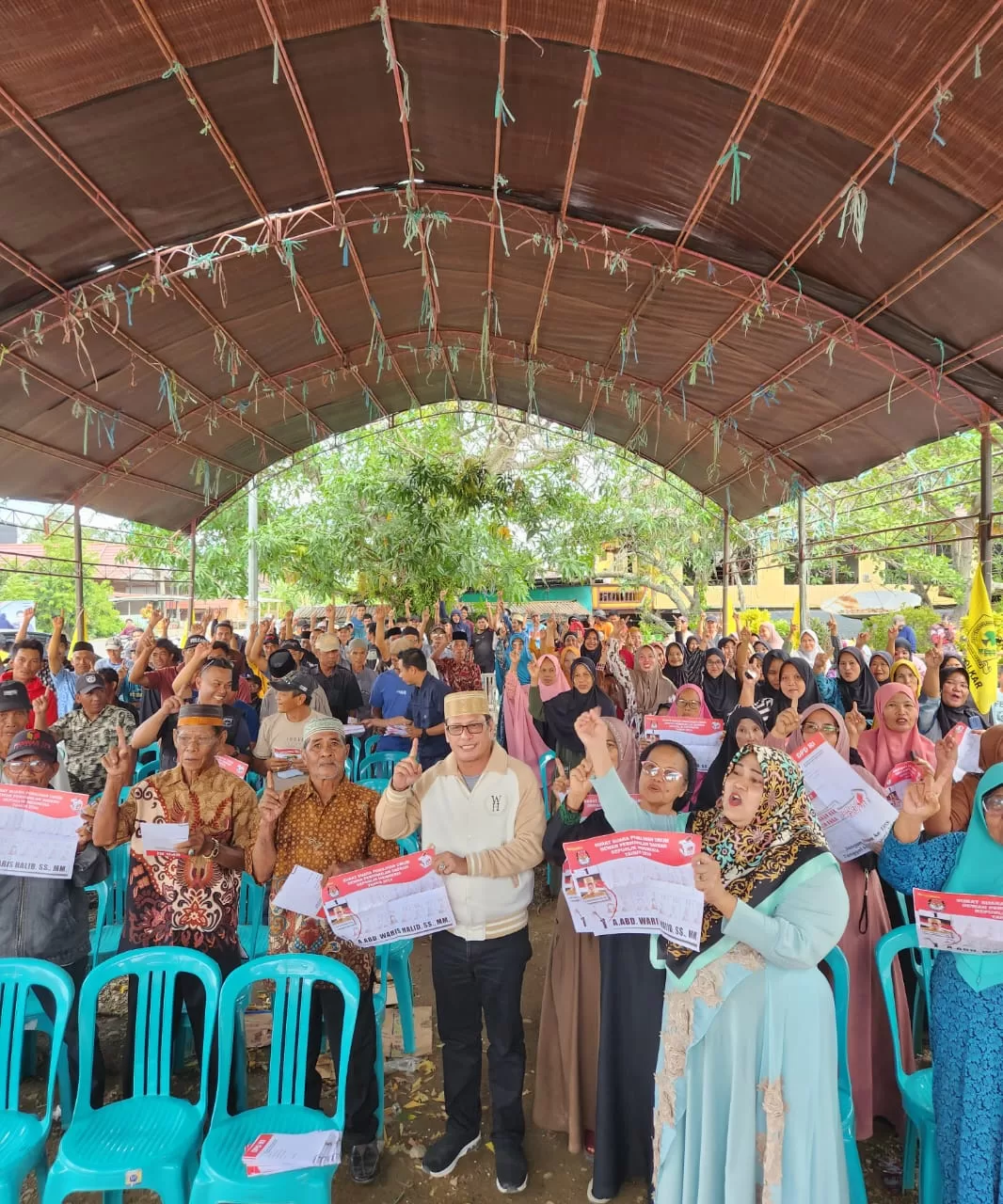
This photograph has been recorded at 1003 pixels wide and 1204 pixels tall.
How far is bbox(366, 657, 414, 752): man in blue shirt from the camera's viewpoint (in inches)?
232

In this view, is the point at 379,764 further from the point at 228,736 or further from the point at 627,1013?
the point at 627,1013

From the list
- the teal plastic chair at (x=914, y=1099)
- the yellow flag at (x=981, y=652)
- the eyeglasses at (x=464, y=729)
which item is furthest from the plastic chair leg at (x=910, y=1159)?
the yellow flag at (x=981, y=652)

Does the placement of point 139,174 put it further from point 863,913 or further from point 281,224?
point 863,913

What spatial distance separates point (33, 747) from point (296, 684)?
1525 millimetres

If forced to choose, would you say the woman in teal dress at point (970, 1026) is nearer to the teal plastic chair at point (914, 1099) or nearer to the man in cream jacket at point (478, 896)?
the teal plastic chair at point (914, 1099)

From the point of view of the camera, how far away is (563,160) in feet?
21.1

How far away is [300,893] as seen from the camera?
273 centimetres

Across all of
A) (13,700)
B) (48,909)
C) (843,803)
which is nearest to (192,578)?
(13,700)

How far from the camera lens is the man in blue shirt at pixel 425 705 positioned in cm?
554

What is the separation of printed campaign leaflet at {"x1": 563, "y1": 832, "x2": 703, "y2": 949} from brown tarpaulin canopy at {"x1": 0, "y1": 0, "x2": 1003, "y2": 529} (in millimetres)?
4273

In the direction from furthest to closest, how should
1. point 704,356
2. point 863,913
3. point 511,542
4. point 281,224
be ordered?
point 511,542 < point 704,356 < point 281,224 < point 863,913

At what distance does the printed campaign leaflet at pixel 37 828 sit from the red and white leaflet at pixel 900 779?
10.2 feet

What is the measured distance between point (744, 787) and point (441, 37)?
Result: 5129 mm

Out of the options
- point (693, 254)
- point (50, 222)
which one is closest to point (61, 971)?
point (50, 222)
